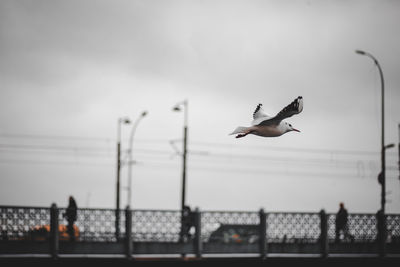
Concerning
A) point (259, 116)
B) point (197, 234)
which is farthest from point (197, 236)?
point (259, 116)

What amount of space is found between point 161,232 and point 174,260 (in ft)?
4.15

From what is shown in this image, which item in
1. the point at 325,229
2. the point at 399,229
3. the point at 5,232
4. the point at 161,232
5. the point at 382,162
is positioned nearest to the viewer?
the point at 5,232

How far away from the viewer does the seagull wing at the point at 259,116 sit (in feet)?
23.7

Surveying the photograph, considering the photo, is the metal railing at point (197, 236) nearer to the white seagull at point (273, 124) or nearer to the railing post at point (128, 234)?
the railing post at point (128, 234)

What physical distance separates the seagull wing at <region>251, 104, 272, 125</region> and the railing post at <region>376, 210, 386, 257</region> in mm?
18925

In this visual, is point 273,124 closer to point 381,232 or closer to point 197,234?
point 197,234

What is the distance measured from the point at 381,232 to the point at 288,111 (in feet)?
65.6

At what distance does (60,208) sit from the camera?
72.9 ft

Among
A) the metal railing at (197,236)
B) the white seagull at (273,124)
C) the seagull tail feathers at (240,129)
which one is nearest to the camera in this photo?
the seagull tail feathers at (240,129)

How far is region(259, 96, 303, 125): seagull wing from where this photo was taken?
7.21 metres

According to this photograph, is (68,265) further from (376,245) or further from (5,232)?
(376,245)

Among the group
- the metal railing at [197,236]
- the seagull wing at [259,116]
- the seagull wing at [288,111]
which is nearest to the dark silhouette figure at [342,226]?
the metal railing at [197,236]

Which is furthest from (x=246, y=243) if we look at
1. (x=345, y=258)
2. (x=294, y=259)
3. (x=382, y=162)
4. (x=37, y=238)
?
(x=382, y=162)

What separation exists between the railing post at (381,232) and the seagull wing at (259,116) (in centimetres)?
1893
